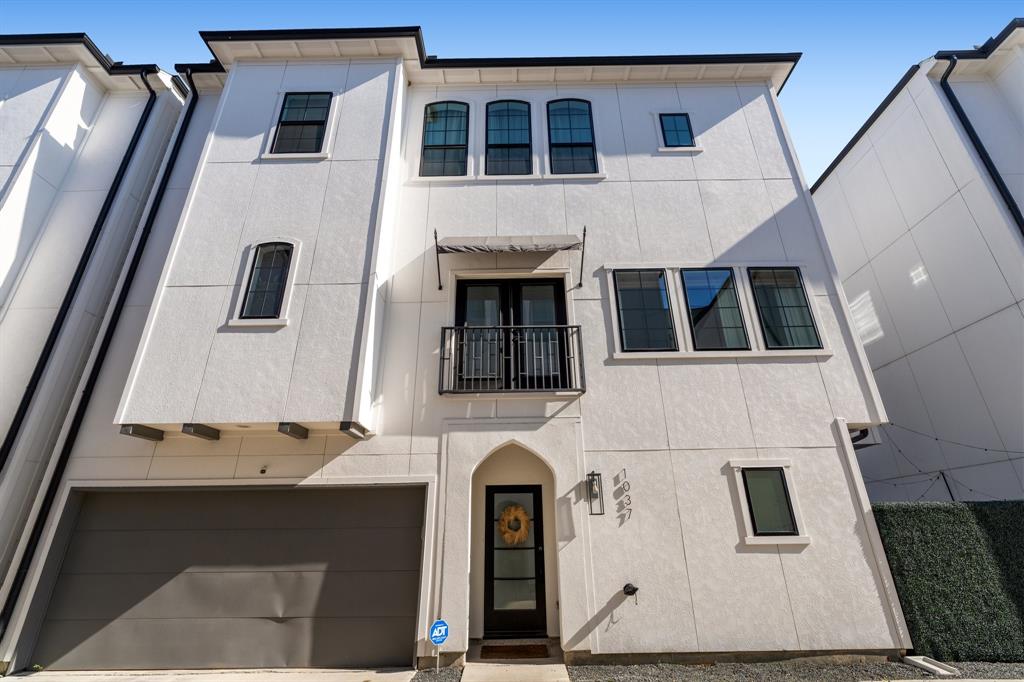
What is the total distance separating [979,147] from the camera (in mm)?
8398

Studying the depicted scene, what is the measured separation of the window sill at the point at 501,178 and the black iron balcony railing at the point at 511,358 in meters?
3.12

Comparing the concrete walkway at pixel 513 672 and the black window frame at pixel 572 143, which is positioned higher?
the black window frame at pixel 572 143

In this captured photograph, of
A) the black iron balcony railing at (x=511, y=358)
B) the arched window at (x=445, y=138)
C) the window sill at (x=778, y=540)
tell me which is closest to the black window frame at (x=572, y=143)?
the arched window at (x=445, y=138)

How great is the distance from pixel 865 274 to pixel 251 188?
13643 mm

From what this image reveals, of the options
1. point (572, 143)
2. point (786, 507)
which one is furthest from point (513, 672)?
point (572, 143)

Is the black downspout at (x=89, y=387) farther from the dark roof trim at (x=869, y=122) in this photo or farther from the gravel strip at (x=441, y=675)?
the dark roof trim at (x=869, y=122)

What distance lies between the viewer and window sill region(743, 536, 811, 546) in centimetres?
585

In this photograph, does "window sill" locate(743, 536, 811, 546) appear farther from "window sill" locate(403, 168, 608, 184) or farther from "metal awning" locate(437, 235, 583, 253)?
"window sill" locate(403, 168, 608, 184)

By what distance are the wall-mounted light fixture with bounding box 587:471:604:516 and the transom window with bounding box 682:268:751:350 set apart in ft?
8.93

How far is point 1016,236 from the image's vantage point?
761 centimetres

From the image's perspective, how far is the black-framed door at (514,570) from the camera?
20.5ft

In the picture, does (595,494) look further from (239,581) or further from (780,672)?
(239,581)

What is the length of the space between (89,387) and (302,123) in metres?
5.68

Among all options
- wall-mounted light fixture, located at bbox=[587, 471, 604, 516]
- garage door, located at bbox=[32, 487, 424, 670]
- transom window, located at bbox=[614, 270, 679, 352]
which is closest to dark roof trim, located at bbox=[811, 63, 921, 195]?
transom window, located at bbox=[614, 270, 679, 352]
